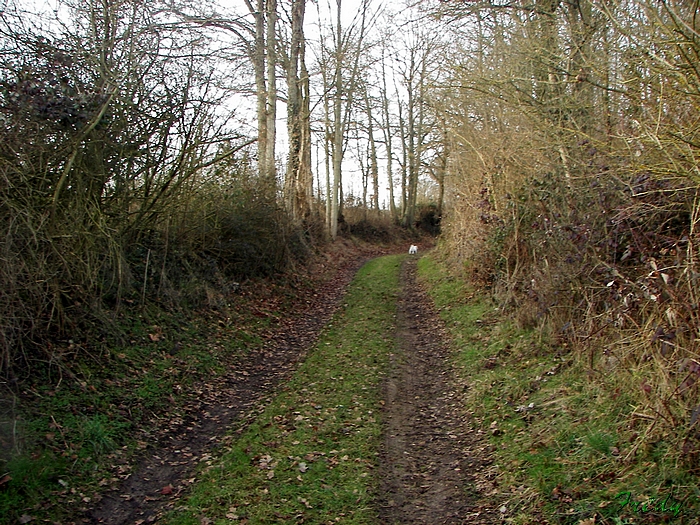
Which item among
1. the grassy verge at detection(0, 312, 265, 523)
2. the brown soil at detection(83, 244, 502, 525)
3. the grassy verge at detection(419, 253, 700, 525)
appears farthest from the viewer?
the brown soil at detection(83, 244, 502, 525)

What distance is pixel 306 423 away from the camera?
23.4ft

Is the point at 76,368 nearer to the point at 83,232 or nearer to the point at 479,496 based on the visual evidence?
the point at 83,232

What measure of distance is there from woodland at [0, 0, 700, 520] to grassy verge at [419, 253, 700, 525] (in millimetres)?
194

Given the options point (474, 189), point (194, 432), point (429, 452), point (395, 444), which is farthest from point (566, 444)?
point (474, 189)

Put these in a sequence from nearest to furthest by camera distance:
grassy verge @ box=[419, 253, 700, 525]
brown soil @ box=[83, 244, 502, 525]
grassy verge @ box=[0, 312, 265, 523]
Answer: grassy verge @ box=[419, 253, 700, 525], grassy verge @ box=[0, 312, 265, 523], brown soil @ box=[83, 244, 502, 525]

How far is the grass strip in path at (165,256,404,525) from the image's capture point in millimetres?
5133

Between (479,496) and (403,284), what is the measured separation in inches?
512

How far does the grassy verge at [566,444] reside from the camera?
14.3 ft

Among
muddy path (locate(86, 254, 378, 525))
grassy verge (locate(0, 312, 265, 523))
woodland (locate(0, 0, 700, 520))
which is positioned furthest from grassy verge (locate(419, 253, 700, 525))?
grassy verge (locate(0, 312, 265, 523))

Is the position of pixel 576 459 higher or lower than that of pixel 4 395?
lower

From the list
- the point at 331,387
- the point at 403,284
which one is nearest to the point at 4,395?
the point at 331,387

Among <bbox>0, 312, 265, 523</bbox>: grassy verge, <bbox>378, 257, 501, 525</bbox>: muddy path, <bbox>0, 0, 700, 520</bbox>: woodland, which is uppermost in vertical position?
<bbox>0, 0, 700, 520</bbox>: woodland

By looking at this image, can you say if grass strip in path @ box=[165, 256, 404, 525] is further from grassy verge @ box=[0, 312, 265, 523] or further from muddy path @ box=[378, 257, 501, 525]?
grassy verge @ box=[0, 312, 265, 523]

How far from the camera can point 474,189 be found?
1491 cm
